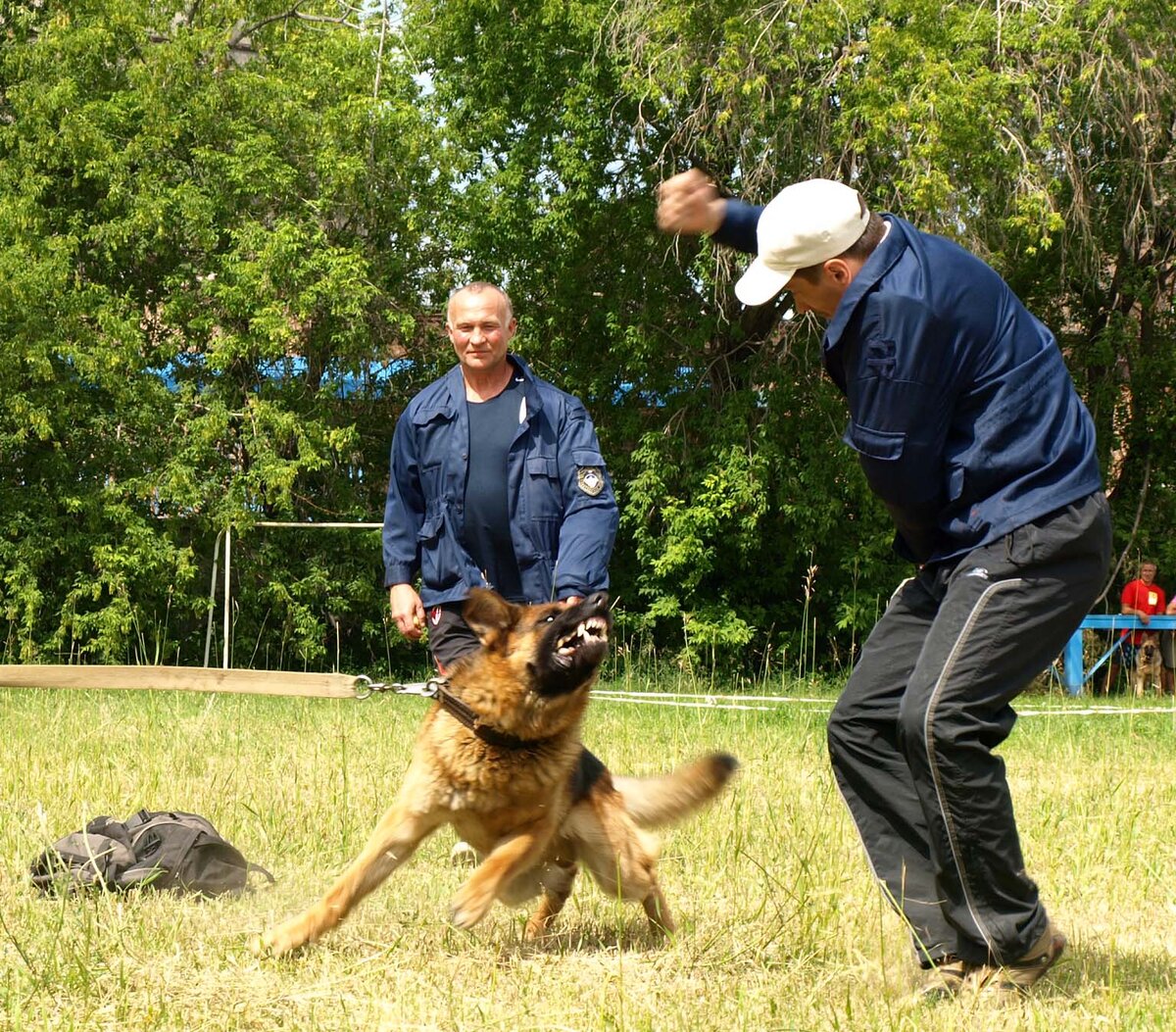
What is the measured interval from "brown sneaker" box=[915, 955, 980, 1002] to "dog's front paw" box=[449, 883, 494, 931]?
3.71 feet

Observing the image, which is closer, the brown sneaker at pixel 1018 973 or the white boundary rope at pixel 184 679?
the brown sneaker at pixel 1018 973

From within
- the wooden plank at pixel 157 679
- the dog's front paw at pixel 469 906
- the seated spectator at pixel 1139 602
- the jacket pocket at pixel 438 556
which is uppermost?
the jacket pocket at pixel 438 556

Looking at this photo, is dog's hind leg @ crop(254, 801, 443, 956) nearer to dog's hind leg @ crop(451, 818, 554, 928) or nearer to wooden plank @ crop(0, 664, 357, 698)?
dog's hind leg @ crop(451, 818, 554, 928)

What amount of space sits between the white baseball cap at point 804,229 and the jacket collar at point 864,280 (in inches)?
3.1

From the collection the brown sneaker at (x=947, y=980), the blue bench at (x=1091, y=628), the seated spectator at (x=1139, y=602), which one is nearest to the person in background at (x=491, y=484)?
the brown sneaker at (x=947, y=980)

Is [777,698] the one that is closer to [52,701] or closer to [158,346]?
[52,701]

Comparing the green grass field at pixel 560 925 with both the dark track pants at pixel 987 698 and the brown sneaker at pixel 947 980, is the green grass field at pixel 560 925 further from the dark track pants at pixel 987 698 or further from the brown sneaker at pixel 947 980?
the dark track pants at pixel 987 698

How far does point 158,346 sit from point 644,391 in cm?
584

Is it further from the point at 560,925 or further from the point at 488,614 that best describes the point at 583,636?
the point at 560,925

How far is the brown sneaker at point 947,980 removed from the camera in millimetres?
3291

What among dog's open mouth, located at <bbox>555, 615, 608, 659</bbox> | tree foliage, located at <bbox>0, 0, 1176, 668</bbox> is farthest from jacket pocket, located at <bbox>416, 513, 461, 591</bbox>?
tree foliage, located at <bbox>0, 0, 1176, 668</bbox>

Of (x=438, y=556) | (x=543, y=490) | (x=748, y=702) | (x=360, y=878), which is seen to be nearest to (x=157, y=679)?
A: (x=438, y=556)

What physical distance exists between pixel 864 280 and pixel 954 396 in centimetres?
34

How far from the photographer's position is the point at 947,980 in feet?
10.9
